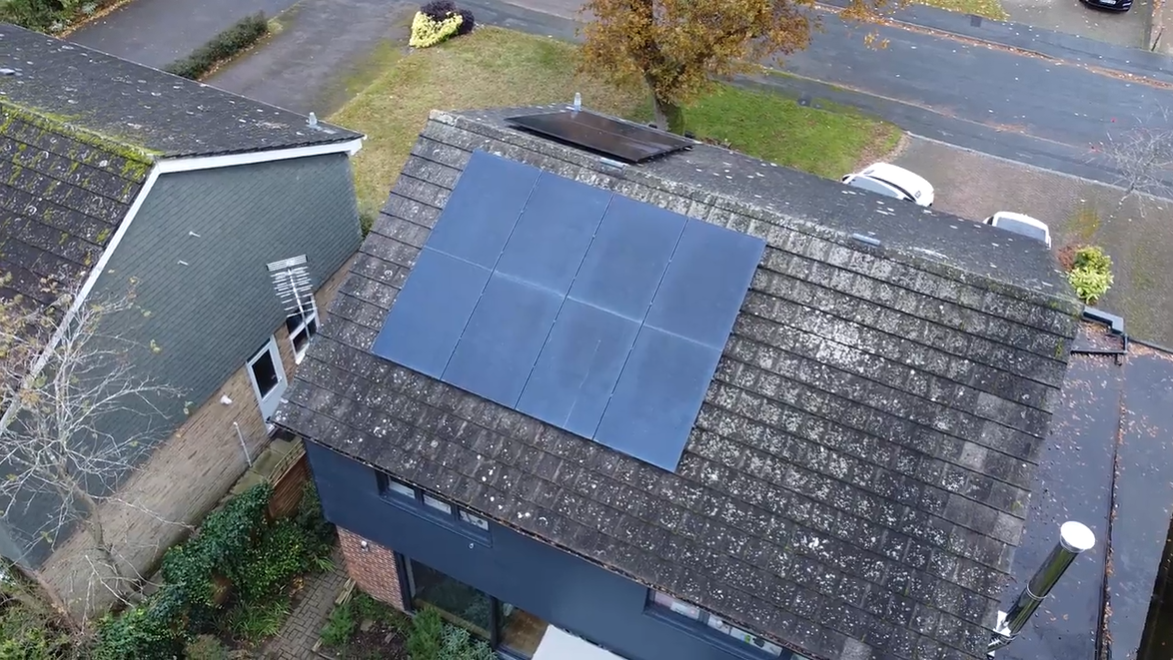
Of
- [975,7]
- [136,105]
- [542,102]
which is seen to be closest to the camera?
[136,105]

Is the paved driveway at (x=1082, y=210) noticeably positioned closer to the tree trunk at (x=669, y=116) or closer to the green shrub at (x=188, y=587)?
the tree trunk at (x=669, y=116)

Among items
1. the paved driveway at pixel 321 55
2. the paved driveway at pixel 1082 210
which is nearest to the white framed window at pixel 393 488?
the paved driveway at pixel 321 55

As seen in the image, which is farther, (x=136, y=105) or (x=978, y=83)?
(x=978, y=83)

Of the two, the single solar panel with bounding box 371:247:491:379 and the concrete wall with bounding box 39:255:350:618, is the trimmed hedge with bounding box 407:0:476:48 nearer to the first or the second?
the concrete wall with bounding box 39:255:350:618

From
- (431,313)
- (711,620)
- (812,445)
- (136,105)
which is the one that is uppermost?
(136,105)

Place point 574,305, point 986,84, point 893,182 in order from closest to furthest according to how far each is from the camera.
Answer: point 574,305, point 893,182, point 986,84

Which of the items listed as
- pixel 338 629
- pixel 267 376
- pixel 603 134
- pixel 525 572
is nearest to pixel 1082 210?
pixel 603 134

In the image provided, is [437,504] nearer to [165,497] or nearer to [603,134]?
[165,497]
